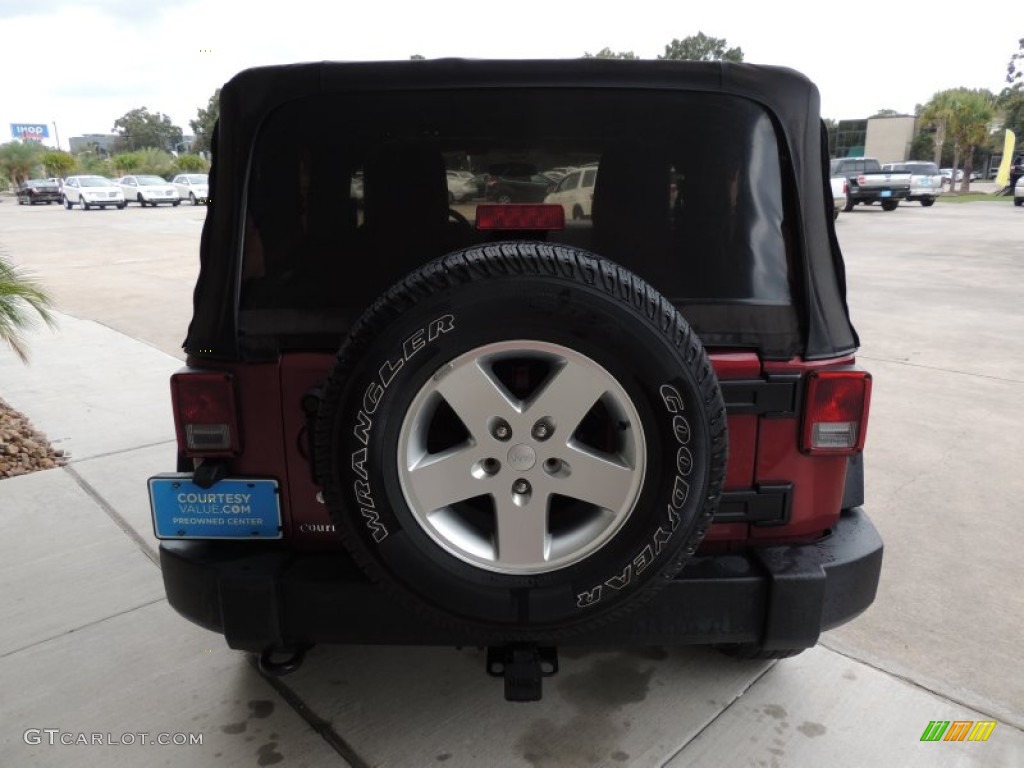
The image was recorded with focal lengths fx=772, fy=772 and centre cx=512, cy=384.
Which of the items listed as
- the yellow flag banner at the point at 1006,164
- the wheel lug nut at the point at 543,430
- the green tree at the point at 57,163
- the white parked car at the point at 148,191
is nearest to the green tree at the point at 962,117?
the yellow flag banner at the point at 1006,164

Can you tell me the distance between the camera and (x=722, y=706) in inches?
98.6

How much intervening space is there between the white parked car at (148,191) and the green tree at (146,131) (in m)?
75.8

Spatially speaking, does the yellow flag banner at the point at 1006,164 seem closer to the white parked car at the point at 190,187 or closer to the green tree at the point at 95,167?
the white parked car at the point at 190,187

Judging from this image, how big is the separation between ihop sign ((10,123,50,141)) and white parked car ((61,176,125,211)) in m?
78.9

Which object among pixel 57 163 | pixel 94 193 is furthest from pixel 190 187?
pixel 57 163

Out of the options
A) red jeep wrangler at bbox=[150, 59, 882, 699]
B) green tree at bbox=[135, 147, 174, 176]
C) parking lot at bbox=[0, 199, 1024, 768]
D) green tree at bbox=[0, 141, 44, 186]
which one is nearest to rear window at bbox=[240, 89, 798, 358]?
red jeep wrangler at bbox=[150, 59, 882, 699]

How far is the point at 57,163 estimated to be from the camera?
6056 centimetres

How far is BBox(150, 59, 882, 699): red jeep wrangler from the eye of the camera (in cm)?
183

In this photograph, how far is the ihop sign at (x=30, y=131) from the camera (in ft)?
324

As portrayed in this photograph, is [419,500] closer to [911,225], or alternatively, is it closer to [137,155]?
[911,225]

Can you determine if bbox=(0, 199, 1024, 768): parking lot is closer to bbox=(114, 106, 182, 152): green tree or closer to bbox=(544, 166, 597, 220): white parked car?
bbox=(544, 166, 597, 220): white parked car

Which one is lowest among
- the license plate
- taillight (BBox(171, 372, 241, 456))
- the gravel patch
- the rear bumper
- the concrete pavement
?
the concrete pavement

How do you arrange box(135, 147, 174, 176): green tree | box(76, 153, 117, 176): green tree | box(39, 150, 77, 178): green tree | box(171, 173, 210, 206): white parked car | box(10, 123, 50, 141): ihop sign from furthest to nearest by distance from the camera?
box(10, 123, 50, 141): ihop sign
box(39, 150, 77, 178): green tree
box(76, 153, 117, 176): green tree
box(135, 147, 174, 176): green tree
box(171, 173, 210, 206): white parked car

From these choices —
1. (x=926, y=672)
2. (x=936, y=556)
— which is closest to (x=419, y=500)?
(x=926, y=672)
